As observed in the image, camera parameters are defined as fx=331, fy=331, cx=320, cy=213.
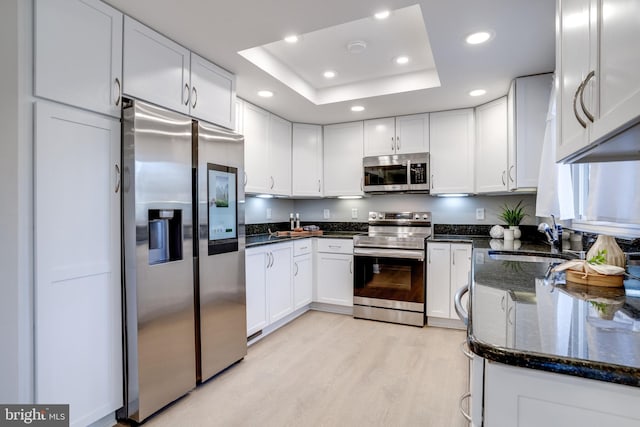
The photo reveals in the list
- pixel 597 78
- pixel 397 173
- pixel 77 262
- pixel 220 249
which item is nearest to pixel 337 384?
pixel 220 249

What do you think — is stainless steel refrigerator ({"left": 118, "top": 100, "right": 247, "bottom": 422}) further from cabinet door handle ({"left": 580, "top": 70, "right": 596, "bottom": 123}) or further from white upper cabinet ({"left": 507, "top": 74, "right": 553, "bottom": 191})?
white upper cabinet ({"left": 507, "top": 74, "right": 553, "bottom": 191})

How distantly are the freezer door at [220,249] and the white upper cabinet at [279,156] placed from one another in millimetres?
1027

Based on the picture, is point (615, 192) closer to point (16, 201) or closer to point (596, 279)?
point (596, 279)

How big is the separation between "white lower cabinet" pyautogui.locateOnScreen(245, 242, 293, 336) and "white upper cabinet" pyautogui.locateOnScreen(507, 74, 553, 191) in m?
2.15

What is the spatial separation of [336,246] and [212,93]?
200 centimetres

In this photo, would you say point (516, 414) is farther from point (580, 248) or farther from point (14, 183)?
point (580, 248)

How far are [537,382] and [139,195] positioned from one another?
180 cm

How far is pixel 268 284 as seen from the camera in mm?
3006

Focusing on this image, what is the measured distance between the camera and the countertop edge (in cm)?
60

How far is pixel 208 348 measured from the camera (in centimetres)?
219

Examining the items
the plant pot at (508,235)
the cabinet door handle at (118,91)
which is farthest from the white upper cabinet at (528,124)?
the cabinet door handle at (118,91)

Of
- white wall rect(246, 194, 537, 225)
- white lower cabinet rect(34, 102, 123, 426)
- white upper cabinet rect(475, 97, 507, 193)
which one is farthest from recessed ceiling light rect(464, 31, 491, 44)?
white lower cabinet rect(34, 102, 123, 426)

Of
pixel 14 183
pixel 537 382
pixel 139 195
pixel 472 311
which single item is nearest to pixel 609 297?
pixel 472 311

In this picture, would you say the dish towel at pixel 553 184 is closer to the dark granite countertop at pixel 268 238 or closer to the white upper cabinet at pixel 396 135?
the white upper cabinet at pixel 396 135
